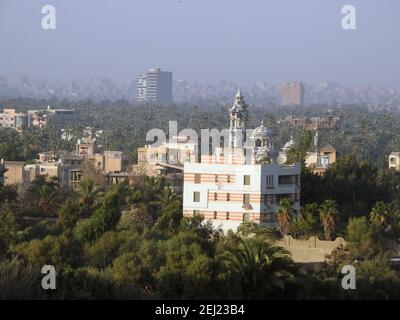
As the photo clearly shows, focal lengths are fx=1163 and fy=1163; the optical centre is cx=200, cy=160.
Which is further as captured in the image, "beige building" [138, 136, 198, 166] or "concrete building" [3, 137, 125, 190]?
"beige building" [138, 136, 198, 166]

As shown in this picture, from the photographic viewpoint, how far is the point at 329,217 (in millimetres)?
29469

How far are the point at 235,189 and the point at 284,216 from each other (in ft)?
7.16

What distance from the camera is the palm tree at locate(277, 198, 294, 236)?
2912 centimetres

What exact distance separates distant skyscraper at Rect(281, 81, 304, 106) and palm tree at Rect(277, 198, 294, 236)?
134m

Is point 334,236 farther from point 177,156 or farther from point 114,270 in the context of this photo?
point 177,156

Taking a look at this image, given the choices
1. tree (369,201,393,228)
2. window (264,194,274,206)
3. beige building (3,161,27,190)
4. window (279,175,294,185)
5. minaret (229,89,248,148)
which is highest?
minaret (229,89,248,148)

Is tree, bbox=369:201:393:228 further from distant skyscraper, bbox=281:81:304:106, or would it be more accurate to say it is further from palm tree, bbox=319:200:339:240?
distant skyscraper, bbox=281:81:304:106

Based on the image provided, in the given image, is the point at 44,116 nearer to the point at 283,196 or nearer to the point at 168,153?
the point at 168,153

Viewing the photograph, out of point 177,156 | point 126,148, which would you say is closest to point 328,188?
point 177,156

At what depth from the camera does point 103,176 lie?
47875 mm

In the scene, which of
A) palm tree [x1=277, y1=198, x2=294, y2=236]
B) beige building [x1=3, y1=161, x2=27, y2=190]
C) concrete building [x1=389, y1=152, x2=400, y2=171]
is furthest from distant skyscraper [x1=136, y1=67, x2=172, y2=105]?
palm tree [x1=277, y1=198, x2=294, y2=236]

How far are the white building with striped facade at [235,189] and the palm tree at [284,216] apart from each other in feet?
3.23

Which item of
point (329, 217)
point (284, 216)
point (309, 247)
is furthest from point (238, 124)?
point (309, 247)

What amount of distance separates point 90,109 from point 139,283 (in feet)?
377
